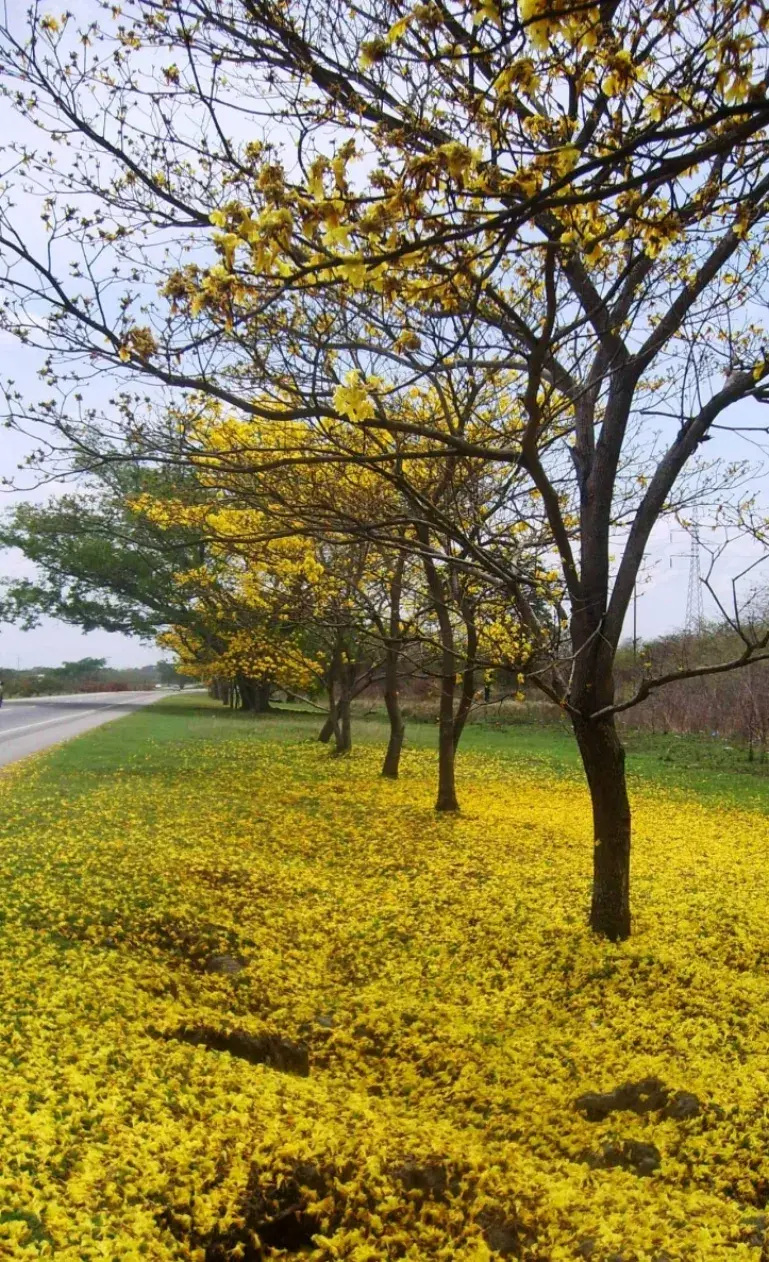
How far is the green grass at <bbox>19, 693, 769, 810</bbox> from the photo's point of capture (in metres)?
Answer: 13.5

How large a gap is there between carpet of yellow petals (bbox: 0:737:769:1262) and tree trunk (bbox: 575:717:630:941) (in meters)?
0.23

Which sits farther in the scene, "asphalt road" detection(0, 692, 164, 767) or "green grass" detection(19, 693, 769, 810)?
"asphalt road" detection(0, 692, 164, 767)

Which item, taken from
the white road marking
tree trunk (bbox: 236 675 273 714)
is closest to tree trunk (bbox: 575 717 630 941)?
the white road marking

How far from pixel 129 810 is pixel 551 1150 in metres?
7.10

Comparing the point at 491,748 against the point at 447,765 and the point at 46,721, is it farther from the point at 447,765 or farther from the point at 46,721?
the point at 46,721

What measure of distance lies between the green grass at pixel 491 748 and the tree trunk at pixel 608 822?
24.0ft

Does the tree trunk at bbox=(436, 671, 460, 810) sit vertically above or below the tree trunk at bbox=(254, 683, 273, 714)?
below

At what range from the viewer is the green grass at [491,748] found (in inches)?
531

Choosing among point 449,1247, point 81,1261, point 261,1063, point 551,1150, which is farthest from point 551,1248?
point 261,1063

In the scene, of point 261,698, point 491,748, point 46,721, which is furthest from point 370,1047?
point 261,698

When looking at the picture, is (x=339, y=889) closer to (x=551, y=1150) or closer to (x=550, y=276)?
(x=551, y=1150)

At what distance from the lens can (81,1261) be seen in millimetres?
2428

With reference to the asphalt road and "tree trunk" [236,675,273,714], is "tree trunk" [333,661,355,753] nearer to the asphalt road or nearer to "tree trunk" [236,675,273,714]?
the asphalt road

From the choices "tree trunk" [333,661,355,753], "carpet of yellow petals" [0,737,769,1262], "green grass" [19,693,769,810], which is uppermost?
"tree trunk" [333,661,355,753]
